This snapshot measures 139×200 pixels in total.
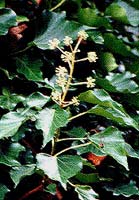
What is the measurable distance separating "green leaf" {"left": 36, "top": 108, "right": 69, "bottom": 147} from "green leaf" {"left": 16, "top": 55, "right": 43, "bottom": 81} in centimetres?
25

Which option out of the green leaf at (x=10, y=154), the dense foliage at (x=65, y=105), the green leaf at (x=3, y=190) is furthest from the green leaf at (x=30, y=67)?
the green leaf at (x=3, y=190)

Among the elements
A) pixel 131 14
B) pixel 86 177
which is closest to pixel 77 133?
pixel 86 177

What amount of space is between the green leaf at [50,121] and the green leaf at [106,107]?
8 cm

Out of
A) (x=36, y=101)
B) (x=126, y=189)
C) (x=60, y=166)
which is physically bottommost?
(x=126, y=189)

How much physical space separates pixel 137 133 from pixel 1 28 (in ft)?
1.83

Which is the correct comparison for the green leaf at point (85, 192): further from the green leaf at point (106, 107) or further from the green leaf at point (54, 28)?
the green leaf at point (54, 28)

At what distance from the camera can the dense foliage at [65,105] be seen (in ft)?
3.40

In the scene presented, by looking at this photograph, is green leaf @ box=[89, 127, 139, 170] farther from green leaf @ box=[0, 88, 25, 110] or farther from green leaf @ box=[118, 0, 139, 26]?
green leaf @ box=[118, 0, 139, 26]

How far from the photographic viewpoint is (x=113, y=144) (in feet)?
3.43

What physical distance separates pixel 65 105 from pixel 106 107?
0.10 metres

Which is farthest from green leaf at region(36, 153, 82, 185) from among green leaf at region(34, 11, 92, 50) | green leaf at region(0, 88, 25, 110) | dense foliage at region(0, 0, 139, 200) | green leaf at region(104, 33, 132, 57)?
green leaf at region(104, 33, 132, 57)

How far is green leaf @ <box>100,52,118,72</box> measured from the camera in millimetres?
1430

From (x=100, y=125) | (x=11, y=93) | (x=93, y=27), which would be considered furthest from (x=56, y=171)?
(x=93, y=27)

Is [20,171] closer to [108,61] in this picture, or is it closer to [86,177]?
[86,177]
